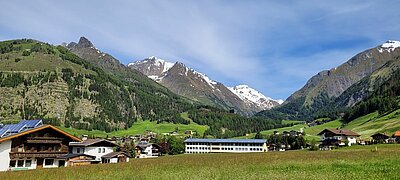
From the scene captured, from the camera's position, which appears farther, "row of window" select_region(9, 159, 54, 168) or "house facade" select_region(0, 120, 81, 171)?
"row of window" select_region(9, 159, 54, 168)

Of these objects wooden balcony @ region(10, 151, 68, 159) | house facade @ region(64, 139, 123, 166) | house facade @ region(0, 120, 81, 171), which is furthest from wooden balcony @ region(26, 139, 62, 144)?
house facade @ region(64, 139, 123, 166)

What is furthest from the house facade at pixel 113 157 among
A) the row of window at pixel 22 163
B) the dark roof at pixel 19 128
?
the row of window at pixel 22 163

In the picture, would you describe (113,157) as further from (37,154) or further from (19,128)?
(37,154)

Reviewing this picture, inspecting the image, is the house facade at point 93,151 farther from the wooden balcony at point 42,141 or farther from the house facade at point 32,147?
the wooden balcony at point 42,141

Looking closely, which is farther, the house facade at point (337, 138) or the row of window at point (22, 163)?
the house facade at point (337, 138)

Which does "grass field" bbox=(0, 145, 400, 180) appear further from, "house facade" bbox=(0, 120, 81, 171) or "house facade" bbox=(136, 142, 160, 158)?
"house facade" bbox=(136, 142, 160, 158)

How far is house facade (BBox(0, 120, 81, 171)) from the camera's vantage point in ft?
177

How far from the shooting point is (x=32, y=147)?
57188mm

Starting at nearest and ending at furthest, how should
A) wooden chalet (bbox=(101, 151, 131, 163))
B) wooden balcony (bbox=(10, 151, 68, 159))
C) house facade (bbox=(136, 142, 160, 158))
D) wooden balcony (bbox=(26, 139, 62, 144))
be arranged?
wooden balcony (bbox=(10, 151, 68, 159)) < wooden balcony (bbox=(26, 139, 62, 144)) < wooden chalet (bbox=(101, 151, 131, 163)) < house facade (bbox=(136, 142, 160, 158))

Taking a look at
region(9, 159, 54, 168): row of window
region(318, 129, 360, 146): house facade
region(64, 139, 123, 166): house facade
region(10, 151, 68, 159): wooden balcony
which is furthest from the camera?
region(318, 129, 360, 146): house facade

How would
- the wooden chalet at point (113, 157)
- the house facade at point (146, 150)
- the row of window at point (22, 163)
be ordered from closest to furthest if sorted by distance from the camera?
the row of window at point (22, 163)
the wooden chalet at point (113, 157)
the house facade at point (146, 150)

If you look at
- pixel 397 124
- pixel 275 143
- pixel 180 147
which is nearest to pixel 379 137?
pixel 397 124

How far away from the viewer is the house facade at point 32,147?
54.1 m

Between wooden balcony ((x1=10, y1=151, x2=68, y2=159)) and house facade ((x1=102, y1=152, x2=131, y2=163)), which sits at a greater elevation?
wooden balcony ((x1=10, y1=151, x2=68, y2=159))
